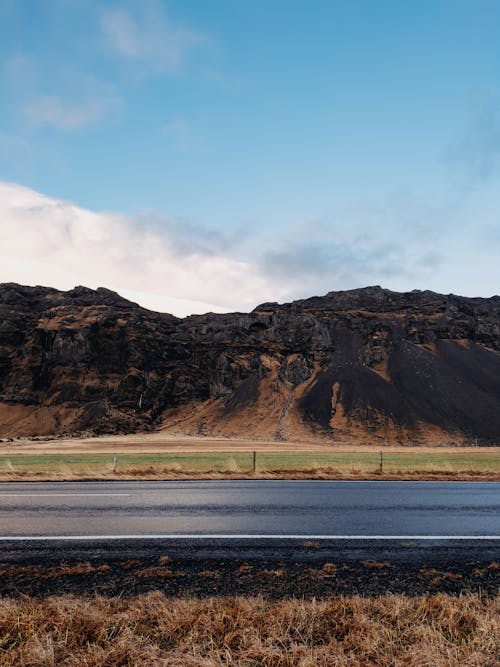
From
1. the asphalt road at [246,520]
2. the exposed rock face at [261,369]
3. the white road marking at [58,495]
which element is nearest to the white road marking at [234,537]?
the asphalt road at [246,520]

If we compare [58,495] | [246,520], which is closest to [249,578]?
[246,520]

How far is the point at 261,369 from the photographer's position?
97.5 meters

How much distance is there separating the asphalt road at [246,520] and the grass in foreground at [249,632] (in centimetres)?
227

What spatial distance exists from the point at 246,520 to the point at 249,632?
5482mm

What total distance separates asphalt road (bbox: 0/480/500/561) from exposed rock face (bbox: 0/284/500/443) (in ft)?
210

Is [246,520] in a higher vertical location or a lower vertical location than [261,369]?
lower

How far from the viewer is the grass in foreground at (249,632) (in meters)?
3.52

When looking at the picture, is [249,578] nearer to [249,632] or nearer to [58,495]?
[249,632]

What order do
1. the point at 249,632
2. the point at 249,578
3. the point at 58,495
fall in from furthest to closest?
the point at 58,495, the point at 249,578, the point at 249,632

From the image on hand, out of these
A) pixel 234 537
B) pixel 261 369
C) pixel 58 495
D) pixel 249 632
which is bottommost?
pixel 58 495

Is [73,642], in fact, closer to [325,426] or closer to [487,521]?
[487,521]

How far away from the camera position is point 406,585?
17.6 ft

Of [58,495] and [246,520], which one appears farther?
[58,495]

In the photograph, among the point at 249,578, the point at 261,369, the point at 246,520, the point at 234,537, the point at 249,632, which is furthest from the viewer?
the point at 261,369
